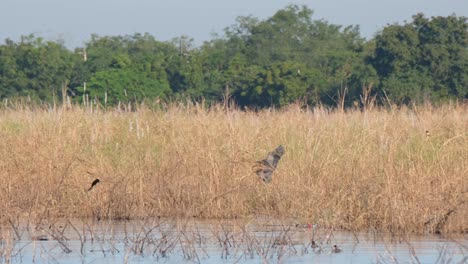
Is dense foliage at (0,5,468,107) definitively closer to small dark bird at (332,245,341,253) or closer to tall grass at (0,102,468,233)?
tall grass at (0,102,468,233)

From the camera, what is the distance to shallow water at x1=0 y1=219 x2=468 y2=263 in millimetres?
7430

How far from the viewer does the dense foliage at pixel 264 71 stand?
30031mm

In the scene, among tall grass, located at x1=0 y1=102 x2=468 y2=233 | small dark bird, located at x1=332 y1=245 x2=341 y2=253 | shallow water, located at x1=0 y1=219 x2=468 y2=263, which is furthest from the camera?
tall grass, located at x1=0 y1=102 x2=468 y2=233

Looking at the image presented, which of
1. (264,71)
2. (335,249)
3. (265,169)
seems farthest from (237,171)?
(264,71)

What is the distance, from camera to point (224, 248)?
773 cm

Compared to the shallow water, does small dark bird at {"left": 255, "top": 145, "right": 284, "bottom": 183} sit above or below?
above

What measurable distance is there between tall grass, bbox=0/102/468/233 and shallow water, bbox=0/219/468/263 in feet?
0.99

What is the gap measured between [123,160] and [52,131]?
113cm

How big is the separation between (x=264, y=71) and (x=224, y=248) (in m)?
26.0

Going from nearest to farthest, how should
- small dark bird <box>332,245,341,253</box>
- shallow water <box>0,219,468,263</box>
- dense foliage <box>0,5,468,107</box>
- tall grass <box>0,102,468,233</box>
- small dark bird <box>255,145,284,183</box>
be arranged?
shallow water <box>0,219,468,263</box> → small dark bird <box>332,245,341,253</box> → tall grass <box>0,102,468,233</box> → small dark bird <box>255,145,284,183</box> → dense foliage <box>0,5,468,107</box>

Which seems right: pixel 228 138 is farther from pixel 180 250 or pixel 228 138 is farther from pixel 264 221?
pixel 180 250

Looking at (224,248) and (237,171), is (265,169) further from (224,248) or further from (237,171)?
(224,248)

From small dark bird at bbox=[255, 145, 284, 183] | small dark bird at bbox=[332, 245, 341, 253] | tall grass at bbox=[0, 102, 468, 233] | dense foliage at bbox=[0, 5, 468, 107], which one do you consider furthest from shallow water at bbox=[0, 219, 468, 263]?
dense foliage at bbox=[0, 5, 468, 107]

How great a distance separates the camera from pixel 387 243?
8328 mm
